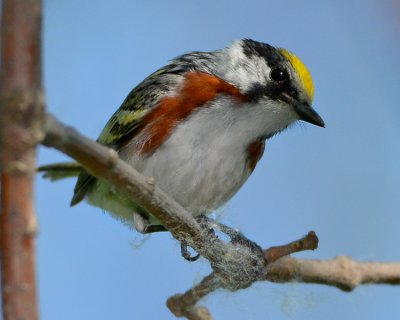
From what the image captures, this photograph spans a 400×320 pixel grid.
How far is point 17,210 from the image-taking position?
93 cm

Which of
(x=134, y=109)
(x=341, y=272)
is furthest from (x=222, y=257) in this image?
(x=134, y=109)

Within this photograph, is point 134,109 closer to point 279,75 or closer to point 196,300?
point 279,75

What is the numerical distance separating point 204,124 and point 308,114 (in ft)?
2.05

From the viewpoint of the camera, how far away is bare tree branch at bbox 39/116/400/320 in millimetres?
1700

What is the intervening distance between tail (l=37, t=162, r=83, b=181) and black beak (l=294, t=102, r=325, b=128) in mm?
Result: 1507

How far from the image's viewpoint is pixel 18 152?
95cm

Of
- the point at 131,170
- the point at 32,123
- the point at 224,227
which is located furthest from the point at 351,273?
the point at 32,123

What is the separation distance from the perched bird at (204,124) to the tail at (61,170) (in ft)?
1.03

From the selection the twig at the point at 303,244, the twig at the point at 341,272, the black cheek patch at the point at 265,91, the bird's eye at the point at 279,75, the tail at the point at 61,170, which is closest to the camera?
the twig at the point at 303,244

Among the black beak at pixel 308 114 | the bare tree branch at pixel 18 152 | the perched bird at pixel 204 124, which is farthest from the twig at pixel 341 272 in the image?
the bare tree branch at pixel 18 152

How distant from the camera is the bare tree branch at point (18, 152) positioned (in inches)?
35.5

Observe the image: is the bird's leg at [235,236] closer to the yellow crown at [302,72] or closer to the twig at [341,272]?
the twig at [341,272]

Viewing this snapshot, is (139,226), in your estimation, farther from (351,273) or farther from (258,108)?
(351,273)

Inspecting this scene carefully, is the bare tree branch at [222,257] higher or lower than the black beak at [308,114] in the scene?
lower
